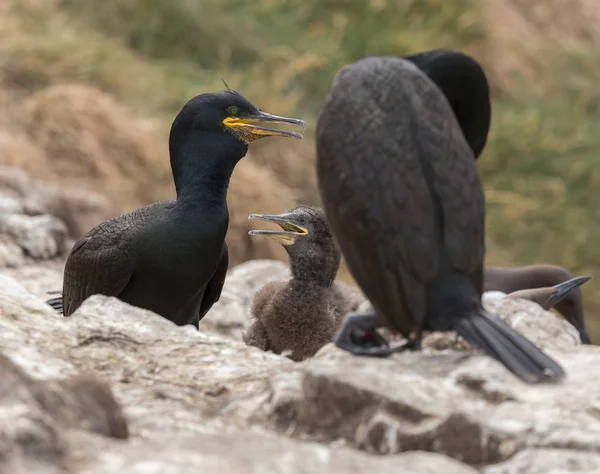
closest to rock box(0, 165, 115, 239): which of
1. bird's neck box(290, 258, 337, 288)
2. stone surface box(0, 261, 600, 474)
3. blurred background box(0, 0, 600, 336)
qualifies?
blurred background box(0, 0, 600, 336)

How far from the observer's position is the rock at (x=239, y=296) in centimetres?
675

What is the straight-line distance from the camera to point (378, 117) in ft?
11.1

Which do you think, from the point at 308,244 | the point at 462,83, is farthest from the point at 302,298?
the point at 462,83

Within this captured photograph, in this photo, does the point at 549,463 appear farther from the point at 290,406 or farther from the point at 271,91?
the point at 271,91

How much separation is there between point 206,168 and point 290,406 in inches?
73.8

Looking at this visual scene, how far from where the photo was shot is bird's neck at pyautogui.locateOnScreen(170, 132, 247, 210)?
15.8ft

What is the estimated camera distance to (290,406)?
316 centimetres

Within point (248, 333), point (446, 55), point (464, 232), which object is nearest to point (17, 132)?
point (248, 333)

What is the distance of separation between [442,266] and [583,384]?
523 millimetres

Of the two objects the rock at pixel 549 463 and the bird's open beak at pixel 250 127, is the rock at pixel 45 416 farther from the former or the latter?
the bird's open beak at pixel 250 127

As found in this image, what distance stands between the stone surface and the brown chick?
3.76 ft

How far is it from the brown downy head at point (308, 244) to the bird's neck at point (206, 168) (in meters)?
0.43

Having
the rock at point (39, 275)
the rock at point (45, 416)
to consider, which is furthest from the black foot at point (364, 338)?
the rock at point (39, 275)

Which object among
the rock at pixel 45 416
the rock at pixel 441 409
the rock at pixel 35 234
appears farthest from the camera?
the rock at pixel 35 234
